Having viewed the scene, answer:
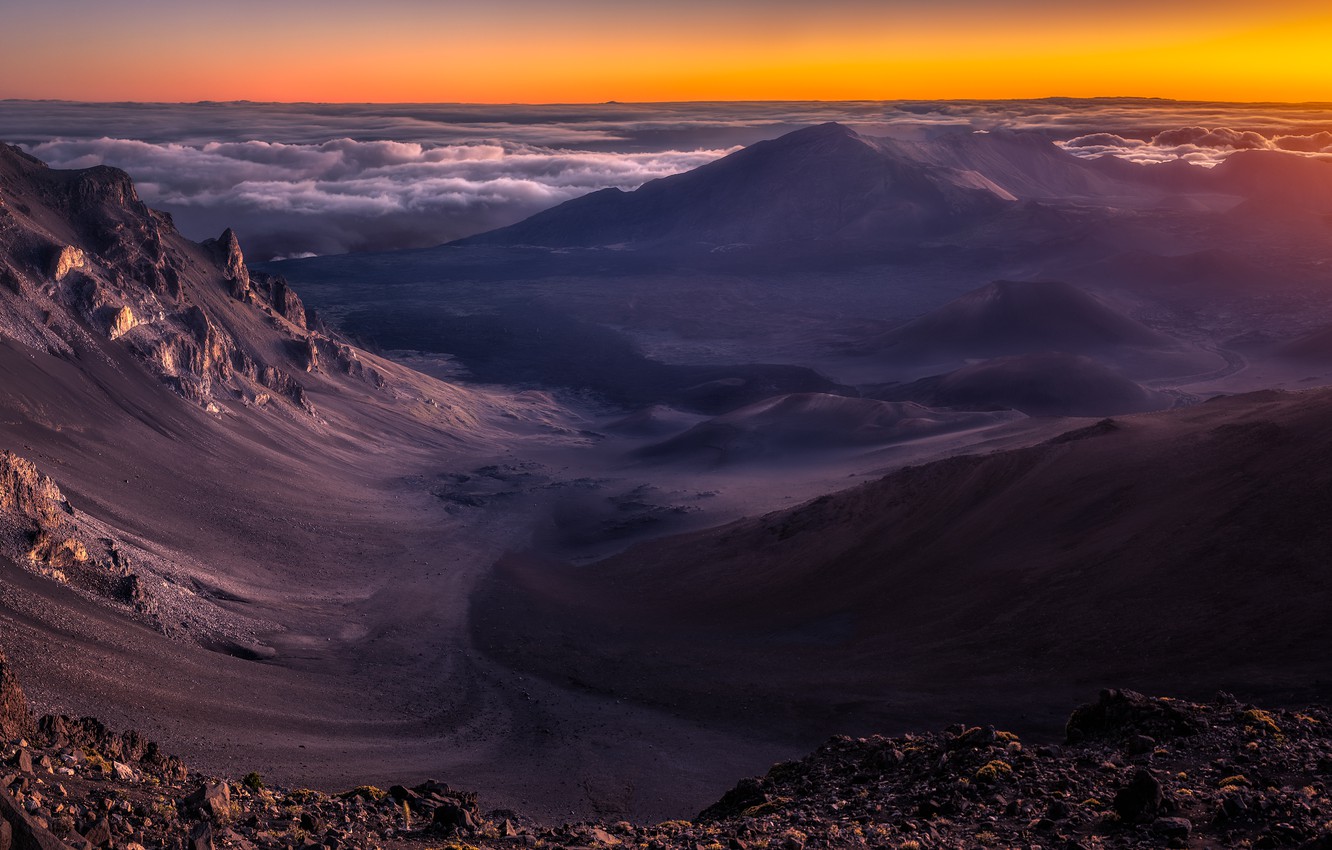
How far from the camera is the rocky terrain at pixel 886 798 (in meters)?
10.8

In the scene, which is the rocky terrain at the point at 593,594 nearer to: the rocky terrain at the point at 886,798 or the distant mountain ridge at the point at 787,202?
the rocky terrain at the point at 886,798

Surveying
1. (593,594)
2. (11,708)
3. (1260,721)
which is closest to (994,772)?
(1260,721)

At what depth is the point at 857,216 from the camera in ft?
532

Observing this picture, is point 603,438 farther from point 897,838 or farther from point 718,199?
point 718,199

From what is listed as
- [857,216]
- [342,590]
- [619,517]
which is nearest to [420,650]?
[342,590]

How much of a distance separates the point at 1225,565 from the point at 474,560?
27564 mm

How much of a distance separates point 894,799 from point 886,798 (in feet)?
0.59

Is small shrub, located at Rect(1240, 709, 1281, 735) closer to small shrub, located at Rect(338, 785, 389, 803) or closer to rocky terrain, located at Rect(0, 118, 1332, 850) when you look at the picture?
rocky terrain, located at Rect(0, 118, 1332, 850)

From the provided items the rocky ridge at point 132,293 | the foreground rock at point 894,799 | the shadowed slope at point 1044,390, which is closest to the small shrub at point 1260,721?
the foreground rock at point 894,799

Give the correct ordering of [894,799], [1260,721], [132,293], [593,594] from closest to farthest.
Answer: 1. [894,799]
2. [1260,721]
3. [593,594]
4. [132,293]

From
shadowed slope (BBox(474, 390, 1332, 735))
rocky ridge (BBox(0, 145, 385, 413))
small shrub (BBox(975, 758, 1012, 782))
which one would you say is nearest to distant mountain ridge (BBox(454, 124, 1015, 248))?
rocky ridge (BBox(0, 145, 385, 413))

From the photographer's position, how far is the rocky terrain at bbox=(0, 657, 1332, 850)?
1079cm

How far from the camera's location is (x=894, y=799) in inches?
590

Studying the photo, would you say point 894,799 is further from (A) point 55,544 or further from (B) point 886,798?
(A) point 55,544
